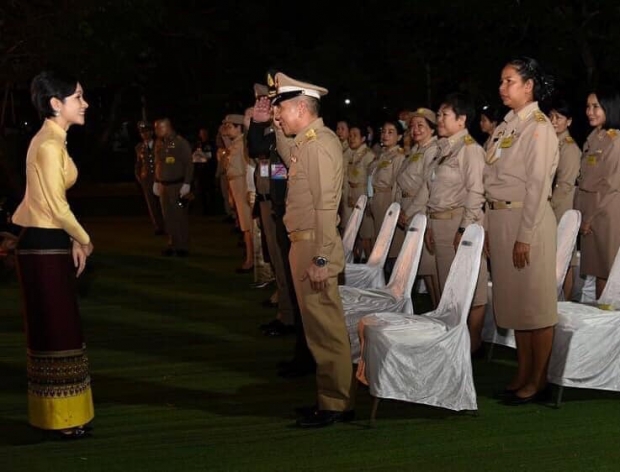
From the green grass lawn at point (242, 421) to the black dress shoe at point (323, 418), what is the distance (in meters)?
0.06

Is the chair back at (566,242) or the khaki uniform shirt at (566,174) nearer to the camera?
the chair back at (566,242)

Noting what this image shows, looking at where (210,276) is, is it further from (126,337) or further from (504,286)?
(504,286)

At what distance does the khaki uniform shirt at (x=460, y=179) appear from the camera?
7.57 metres

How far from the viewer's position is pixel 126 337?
9117 millimetres

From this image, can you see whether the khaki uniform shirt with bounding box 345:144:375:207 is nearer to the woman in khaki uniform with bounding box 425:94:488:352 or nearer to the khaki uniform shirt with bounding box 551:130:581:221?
the khaki uniform shirt with bounding box 551:130:581:221

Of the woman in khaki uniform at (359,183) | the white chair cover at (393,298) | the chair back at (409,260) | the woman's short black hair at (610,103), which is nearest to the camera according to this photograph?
the chair back at (409,260)

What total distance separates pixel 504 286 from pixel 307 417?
135cm

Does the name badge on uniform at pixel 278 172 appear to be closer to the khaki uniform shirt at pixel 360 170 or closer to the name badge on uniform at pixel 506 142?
the name badge on uniform at pixel 506 142

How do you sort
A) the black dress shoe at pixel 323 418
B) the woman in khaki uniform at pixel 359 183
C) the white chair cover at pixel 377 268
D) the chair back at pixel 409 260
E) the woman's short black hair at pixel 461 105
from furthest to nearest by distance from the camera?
the woman in khaki uniform at pixel 359 183, the white chair cover at pixel 377 268, the woman's short black hair at pixel 461 105, the chair back at pixel 409 260, the black dress shoe at pixel 323 418

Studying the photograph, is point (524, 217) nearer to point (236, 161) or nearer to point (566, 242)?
point (566, 242)

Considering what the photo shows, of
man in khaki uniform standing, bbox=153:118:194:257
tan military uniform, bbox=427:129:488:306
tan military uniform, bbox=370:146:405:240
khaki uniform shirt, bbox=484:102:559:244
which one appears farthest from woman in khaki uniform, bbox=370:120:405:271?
khaki uniform shirt, bbox=484:102:559:244

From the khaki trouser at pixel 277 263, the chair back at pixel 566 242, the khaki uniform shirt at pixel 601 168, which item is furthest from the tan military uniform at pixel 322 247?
the khaki uniform shirt at pixel 601 168

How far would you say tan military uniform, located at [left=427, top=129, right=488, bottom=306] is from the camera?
300 inches

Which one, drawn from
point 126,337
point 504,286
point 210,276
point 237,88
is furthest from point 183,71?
point 504,286
